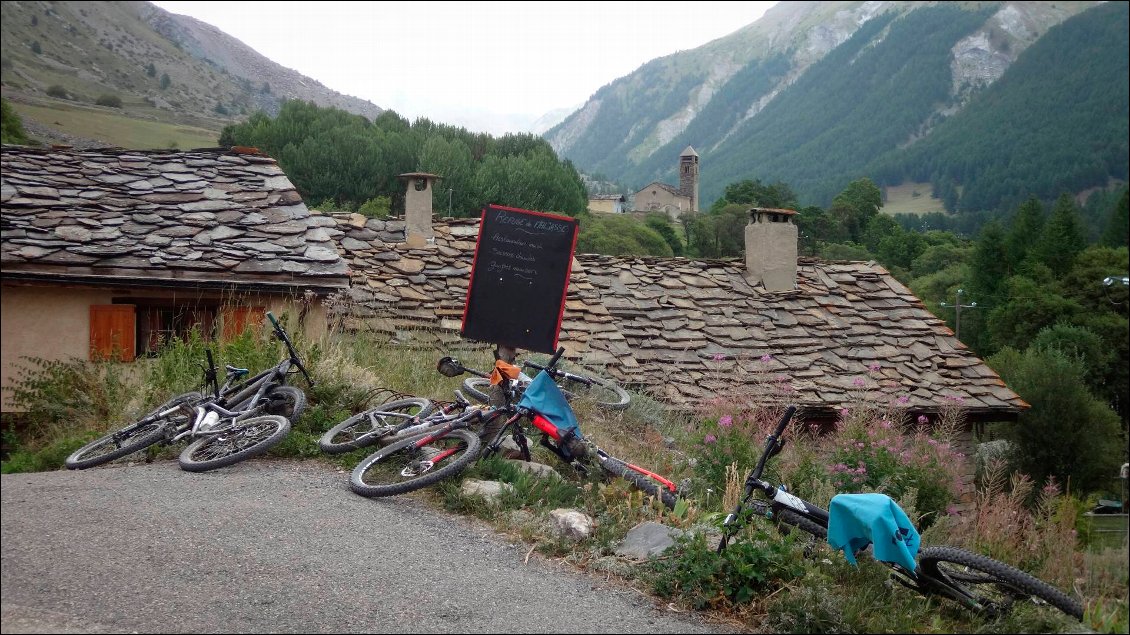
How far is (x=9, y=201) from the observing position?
11281mm

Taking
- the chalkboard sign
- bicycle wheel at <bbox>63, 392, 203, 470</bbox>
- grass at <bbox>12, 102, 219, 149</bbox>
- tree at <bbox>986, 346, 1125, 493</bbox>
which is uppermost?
grass at <bbox>12, 102, 219, 149</bbox>

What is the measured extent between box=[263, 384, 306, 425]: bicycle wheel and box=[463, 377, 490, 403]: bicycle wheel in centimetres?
151

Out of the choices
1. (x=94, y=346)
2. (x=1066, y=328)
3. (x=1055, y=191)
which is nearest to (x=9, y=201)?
(x=94, y=346)

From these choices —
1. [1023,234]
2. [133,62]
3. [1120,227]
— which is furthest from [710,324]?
[1120,227]

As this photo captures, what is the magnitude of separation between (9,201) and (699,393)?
10437 mm

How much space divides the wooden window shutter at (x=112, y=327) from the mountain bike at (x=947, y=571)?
8575mm

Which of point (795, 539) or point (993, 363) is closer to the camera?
point (795, 539)

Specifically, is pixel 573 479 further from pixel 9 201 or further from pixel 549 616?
pixel 9 201

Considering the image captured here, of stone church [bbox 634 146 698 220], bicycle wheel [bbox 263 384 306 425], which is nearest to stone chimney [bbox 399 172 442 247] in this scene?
bicycle wheel [bbox 263 384 306 425]

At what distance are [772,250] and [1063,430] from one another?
24.0 metres

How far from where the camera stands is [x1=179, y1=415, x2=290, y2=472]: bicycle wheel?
702 centimetres

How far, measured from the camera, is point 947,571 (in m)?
4.67

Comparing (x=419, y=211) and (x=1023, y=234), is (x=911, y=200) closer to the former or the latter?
(x=1023, y=234)

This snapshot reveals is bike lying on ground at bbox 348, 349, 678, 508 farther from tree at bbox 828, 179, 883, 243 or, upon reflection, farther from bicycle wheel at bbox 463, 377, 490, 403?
tree at bbox 828, 179, 883, 243
